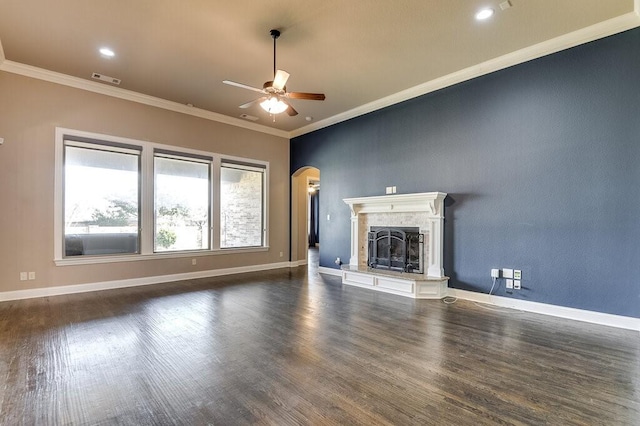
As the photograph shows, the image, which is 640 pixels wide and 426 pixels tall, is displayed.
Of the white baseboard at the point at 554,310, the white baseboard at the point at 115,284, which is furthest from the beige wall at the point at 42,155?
the white baseboard at the point at 554,310

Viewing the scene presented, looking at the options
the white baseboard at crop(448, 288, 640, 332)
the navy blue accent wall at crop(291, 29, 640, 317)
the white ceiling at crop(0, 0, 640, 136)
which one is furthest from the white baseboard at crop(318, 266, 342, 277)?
the white ceiling at crop(0, 0, 640, 136)

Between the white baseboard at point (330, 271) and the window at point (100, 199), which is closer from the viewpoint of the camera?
the window at point (100, 199)

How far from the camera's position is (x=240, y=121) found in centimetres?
703

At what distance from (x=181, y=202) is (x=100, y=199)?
1.36m

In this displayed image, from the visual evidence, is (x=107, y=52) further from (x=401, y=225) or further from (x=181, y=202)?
(x=401, y=225)

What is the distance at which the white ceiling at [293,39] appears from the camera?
3.34 metres

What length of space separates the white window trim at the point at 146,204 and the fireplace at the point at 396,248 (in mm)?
2843

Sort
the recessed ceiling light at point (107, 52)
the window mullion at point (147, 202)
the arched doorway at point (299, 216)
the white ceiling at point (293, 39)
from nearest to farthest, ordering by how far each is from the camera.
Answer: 1. the white ceiling at point (293, 39)
2. the recessed ceiling light at point (107, 52)
3. the window mullion at point (147, 202)
4. the arched doorway at point (299, 216)

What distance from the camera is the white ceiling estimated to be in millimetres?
3338

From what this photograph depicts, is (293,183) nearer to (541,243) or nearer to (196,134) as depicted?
(196,134)

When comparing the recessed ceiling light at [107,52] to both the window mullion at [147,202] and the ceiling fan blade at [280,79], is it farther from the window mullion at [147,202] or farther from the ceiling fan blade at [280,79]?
the ceiling fan blade at [280,79]

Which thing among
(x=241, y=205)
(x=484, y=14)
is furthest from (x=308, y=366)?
(x=241, y=205)

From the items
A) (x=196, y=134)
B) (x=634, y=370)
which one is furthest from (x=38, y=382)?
(x=196, y=134)

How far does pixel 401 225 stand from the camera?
561 cm
